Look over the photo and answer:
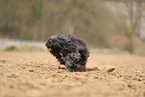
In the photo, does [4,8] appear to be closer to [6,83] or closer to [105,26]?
[6,83]

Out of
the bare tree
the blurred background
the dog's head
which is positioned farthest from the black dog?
the bare tree

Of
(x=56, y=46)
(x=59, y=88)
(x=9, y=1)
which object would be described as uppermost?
(x=9, y=1)

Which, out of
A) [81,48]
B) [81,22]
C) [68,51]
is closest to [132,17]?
[81,22]

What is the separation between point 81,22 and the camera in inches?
1148

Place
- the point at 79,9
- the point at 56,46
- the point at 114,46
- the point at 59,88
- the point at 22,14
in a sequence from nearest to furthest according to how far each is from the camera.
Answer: the point at 59,88 → the point at 56,46 → the point at 22,14 → the point at 79,9 → the point at 114,46

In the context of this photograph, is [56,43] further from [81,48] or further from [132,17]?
[132,17]

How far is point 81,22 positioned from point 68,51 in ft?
84.6

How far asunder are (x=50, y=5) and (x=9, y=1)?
11333mm

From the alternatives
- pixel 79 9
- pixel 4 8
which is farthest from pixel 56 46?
pixel 79 9

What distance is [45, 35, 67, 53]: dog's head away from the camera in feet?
12.6

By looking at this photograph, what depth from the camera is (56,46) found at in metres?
3.82

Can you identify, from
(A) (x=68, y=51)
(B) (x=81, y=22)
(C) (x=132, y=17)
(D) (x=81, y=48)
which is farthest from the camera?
(B) (x=81, y=22)

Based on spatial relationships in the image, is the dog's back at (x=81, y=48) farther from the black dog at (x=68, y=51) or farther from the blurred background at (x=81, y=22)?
the blurred background at (x=81, y=22)

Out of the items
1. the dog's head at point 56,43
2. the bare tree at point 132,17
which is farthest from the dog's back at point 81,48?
the bare tree at point 132,17
